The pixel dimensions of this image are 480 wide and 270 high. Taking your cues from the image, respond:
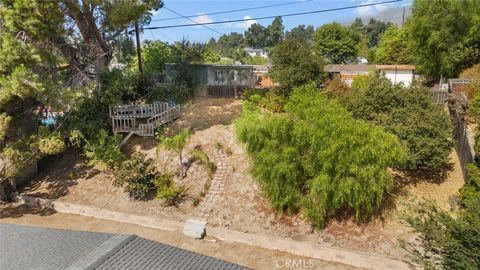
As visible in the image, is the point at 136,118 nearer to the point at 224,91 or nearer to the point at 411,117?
the point at 224,91

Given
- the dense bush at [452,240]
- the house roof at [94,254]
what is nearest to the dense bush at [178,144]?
the house roof at [94,254]

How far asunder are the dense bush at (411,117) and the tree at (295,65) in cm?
387

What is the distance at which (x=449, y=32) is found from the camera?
902 inches

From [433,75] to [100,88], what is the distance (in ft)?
72.3

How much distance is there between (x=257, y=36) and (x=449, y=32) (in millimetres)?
94110

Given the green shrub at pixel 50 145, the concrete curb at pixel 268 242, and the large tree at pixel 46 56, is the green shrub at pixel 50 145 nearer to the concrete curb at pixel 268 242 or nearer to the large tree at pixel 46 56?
the large tree at pixel 46 56

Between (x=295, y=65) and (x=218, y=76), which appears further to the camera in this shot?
(x=218, y=76)

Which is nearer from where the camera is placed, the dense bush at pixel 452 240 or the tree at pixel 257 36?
the dense bush at pixel 452 240

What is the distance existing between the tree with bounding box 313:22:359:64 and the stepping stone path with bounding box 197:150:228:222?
141ft

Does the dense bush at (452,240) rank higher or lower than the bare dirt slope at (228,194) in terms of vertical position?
higher

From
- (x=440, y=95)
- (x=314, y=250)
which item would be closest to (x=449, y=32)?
(x=440, y=95)

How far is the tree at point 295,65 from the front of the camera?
1666cm

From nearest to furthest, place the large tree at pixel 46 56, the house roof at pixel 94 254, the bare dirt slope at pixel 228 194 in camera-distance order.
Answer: the house roof at pixel 94 254 → the bare dirt slope at pixel 228 194 → the large tree at pixel 46 56

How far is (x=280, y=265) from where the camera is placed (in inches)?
402
